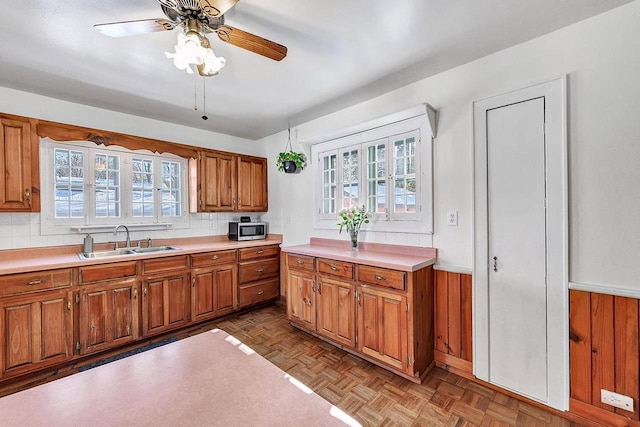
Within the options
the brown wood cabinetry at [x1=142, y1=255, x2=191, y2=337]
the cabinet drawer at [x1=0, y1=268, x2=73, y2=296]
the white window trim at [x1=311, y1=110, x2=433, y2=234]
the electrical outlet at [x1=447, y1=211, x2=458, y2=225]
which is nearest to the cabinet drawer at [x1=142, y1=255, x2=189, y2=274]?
the brown wood cabinetry at [x1=142, y1=255, x2=191, y2=337]

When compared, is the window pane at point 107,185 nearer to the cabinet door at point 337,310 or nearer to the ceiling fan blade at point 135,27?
the ceiling fan blade at point 135,27

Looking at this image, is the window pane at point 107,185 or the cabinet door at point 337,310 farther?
the window pane at point 107,185

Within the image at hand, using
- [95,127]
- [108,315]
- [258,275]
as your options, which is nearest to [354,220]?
[258,275]

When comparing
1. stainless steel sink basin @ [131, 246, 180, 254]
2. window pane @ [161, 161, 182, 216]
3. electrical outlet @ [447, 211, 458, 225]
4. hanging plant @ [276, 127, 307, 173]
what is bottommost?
stainless steel sink basin @ [131, 246, 180, 254]

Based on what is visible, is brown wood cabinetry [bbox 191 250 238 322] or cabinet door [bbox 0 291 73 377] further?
brown wood cabinetry [bbox 191 250 238 322]

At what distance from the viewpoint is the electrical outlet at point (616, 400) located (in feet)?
5.30

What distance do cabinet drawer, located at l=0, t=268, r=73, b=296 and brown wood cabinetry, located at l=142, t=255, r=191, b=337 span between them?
0.60 meters

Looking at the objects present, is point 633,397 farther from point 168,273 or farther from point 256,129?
point 256,129

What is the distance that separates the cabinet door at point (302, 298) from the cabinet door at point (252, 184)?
145 cm

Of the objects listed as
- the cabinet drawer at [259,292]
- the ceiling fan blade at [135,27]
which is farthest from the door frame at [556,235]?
the cabinet drawer at [259,292]

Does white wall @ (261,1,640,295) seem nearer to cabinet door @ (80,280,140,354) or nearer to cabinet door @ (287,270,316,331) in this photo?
cabinet door @ (287,270,316,331)

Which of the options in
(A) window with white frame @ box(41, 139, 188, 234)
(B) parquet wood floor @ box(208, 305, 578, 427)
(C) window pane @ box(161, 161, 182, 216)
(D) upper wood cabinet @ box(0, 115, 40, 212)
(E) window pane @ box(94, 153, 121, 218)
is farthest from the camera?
(C) window pane @ box(161, 161, 182, 216)

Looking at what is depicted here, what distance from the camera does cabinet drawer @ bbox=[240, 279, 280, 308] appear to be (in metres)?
3.59

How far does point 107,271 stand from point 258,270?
1.65 metres
